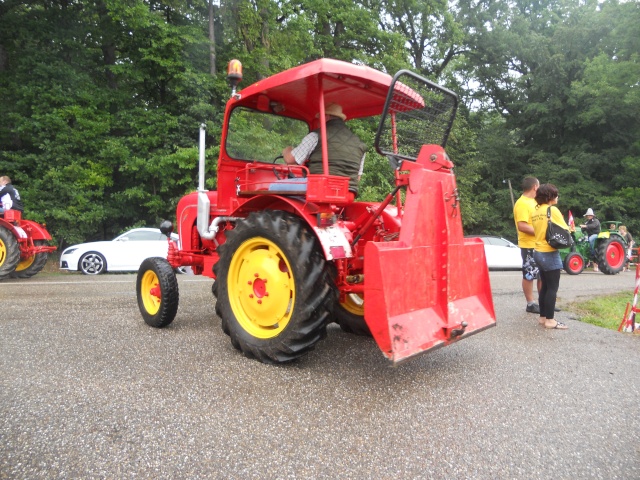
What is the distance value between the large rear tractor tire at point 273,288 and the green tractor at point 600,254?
1214cm

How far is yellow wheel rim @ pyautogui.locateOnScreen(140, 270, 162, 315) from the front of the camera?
441 centimetres

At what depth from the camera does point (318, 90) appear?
10.7 feet

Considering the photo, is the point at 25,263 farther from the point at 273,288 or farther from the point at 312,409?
the point at 312,409

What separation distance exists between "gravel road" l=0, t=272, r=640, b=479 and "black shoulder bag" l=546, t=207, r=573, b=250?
42.5 inches

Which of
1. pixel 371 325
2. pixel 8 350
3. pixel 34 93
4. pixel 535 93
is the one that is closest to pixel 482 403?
pixel 371 325

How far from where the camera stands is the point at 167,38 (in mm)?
13438

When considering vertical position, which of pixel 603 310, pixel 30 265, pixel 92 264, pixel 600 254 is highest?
pixel 30 265

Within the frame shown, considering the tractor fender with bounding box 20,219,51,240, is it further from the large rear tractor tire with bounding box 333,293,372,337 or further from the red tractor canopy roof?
the large rear tractor tire with bounding box 333,293,372,337

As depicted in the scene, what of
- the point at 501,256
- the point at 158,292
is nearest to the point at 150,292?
the point at 158,292

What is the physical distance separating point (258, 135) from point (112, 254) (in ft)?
27.8

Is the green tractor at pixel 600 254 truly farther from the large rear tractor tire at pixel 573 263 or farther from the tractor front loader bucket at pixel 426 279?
the tractor front loader bucket at pixel 426 279

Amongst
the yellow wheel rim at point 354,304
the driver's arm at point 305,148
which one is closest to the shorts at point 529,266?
the yellow wheel rim at point 354,304

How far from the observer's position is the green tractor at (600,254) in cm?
1297

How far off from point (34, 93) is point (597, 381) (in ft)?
53.6
